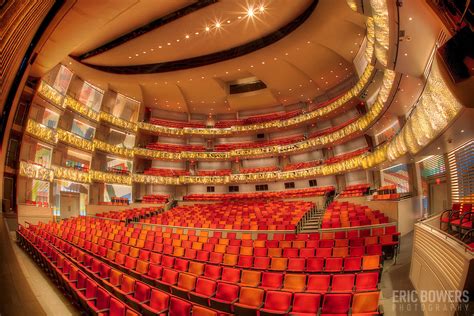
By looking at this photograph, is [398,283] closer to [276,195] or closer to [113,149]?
[276,195]

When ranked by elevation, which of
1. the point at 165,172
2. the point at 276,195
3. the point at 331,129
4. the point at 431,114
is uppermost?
the point at 331,129

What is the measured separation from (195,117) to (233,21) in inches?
449

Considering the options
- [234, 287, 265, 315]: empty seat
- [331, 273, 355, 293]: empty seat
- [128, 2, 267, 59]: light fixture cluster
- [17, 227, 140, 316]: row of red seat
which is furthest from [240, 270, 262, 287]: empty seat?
[128, 2, 267, 59]: light fixture cluster

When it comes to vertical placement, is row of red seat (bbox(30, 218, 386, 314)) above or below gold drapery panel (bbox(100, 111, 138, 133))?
below

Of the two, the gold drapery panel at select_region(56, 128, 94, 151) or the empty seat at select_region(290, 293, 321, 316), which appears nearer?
the empty seat at select_region(290, 293, 321, 316)

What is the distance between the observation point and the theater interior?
3773mm

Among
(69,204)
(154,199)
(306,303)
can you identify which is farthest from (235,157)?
(306,303)

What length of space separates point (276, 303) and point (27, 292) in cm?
302

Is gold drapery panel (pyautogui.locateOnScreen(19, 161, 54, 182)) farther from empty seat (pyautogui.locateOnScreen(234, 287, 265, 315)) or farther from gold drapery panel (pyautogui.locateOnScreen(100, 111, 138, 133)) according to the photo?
empty seat (pyautogui.locateOnScreen(234, 287, 265, 315))

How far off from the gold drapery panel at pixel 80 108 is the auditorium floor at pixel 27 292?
10.2 m

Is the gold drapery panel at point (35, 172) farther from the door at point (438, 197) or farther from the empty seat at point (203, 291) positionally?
the door at point (438, 197)

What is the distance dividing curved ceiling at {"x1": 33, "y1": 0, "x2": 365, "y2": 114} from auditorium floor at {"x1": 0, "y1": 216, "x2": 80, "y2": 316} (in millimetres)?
5748

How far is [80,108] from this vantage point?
15688mm

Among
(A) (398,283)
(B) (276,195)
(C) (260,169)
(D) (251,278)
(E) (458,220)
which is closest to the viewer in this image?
(D) (251,278)
